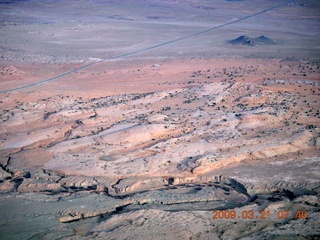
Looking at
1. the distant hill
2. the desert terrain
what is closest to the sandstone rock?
the desert terrain

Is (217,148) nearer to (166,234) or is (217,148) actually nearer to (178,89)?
(166,234)

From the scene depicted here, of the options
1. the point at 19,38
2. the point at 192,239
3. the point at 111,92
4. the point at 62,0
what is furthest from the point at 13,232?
the point at 62,0

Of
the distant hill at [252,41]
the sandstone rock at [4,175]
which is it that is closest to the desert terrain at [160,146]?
the sandstone rock at [4,175]
